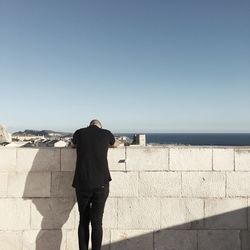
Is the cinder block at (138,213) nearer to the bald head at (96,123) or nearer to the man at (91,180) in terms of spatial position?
the man at (91,180)

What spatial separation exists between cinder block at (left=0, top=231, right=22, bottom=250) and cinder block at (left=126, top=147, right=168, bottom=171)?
→ 1783 mm

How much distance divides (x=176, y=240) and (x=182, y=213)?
38cm

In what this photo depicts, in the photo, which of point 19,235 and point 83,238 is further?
point 19,235

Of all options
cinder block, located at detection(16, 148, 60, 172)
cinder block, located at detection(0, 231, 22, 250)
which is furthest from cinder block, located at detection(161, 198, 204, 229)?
cinder block, located at detection(0, 231, 22, 250)

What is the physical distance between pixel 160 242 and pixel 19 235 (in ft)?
6.29

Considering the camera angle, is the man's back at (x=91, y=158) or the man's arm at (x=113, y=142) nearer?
the man's back at (x=91, y=158)

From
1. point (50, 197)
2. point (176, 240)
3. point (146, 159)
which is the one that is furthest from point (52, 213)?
point (176, 240)

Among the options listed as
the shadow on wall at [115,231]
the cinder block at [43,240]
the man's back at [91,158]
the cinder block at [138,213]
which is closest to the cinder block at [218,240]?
the shadow on wall at [115,231]

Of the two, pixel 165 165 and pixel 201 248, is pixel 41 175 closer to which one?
pixel 165 165

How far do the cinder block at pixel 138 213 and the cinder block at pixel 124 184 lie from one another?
9 centimetres

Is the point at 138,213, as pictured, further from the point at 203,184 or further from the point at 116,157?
the point at 203,184

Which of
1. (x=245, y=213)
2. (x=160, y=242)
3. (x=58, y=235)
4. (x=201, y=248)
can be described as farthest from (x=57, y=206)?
(x=245, y=213)

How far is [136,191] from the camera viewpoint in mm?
5574

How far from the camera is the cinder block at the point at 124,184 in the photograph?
557 centimetres
